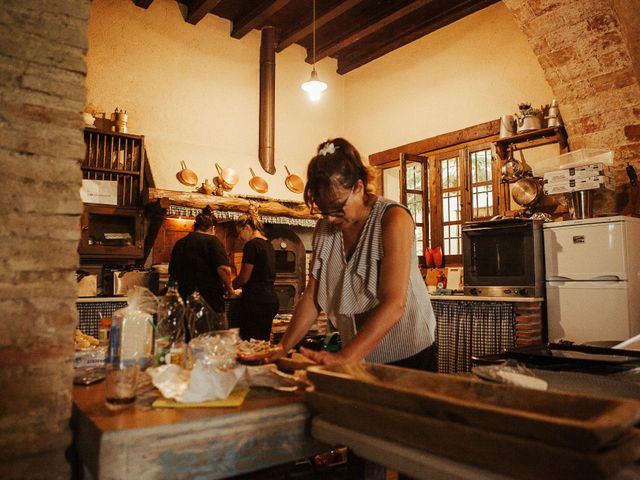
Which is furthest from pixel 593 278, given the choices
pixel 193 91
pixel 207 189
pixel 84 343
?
pixel 193 91

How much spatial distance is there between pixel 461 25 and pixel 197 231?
185 inches

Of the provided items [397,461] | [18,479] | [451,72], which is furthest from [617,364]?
[451,72]

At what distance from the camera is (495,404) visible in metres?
0.99

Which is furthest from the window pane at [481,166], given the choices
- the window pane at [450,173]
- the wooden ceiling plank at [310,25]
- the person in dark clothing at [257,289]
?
the person in dark clothing at [257,289]

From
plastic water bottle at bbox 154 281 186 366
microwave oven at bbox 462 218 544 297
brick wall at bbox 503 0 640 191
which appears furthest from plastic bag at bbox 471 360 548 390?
brick wall at bbox 503 0 640 191

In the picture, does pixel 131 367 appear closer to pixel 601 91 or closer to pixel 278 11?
pixel 601 91

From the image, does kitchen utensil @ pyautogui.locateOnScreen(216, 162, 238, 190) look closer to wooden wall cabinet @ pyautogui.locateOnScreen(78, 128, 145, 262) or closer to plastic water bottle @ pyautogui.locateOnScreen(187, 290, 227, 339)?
wooden wall cabinet @ pyautogui.locateOnScreen(78, 128, 145, 262)

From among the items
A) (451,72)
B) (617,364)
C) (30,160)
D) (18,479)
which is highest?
(451,72)

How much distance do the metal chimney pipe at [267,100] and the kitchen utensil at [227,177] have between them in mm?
592

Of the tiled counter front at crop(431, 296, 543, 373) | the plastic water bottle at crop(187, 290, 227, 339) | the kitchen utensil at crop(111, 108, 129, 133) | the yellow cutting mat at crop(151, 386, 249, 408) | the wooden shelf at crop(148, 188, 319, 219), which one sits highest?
the kitchen utensil at crop(111, 108, 129, 133)

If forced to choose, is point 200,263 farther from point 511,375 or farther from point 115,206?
point 511,375

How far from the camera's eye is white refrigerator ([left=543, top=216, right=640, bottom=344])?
4191 mm

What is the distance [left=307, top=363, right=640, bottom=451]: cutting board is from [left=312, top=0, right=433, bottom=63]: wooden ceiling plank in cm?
626

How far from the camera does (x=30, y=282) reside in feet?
3.82
